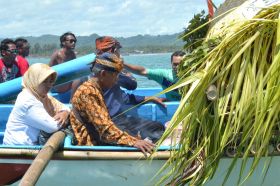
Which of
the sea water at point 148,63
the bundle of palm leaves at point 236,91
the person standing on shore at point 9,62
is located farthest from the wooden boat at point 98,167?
the sea water at point 148,63

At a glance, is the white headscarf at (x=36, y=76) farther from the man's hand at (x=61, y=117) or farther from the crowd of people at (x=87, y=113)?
the man's hand at (x=61, y=117)

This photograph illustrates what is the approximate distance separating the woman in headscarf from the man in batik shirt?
27cm

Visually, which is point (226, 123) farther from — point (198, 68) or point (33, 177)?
point (33, 177)

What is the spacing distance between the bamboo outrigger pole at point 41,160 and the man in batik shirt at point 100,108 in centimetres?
28

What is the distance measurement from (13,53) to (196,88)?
470 cm

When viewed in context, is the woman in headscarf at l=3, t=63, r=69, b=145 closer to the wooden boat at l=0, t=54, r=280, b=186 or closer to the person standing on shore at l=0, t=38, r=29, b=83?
the wooden boat at l=0, t=54, r=280, b=186

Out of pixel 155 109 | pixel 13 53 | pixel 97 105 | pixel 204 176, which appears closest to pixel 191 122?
pixel 204 176

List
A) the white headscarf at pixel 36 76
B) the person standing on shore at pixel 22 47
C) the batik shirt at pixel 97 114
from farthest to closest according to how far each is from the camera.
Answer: the person standing on shore at pixel 22 47
the white headscarf at pixel 36 76
the batik shirt at pixel 97 114

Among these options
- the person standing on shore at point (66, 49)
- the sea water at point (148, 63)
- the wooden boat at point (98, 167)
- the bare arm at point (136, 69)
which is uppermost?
the person standing on shore at point (66, 49)

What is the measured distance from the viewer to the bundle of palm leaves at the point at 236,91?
338 centimetres

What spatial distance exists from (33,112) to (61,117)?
0.98ft

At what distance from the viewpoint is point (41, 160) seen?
4.61 metres

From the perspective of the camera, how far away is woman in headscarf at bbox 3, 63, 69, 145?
200 inches

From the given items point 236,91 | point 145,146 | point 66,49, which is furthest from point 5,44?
point 236,91
